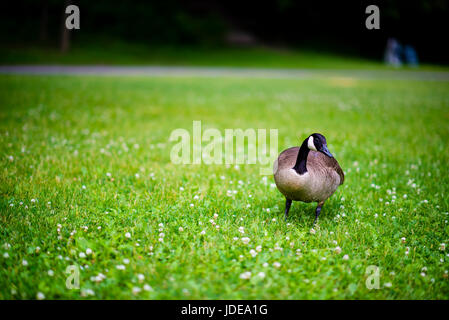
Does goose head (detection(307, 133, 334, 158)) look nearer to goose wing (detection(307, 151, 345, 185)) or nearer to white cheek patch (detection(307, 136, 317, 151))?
white cheek patch (detection(307, 136, 317, 151))

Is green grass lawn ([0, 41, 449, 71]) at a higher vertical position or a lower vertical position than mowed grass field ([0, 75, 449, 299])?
higher

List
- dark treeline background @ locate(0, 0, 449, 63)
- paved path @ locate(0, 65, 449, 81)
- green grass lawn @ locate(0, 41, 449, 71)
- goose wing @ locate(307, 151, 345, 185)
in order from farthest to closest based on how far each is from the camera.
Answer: dark treeline background @ locate(0, 0, 449, 63) < green grass lawn @ locate(0, 41, 449, 71) < paved path @ locate(0, 65, 449, 81) < goose wing @ locate(307, 151, 345, 185)

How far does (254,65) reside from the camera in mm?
28906

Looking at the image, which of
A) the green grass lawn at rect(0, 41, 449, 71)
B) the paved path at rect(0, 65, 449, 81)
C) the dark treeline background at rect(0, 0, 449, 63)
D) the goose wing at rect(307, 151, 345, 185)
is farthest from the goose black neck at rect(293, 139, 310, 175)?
the dark treeline background at rect(0, 0, 449, 63)

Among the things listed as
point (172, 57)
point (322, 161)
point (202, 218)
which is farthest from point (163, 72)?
point (322, 161)

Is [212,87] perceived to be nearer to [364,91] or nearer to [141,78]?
[141,78]

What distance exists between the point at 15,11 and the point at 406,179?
A: 3807 centimetres

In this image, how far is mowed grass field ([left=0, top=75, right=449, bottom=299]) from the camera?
3.44 m

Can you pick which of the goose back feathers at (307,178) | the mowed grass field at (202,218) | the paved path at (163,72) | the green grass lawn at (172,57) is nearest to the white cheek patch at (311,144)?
the goose back feathers at (307,178)

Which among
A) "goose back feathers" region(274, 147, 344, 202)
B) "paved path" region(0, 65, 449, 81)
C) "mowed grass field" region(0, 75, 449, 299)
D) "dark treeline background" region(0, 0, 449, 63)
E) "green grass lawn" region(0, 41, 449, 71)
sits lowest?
"mowed grass field" region(0, 75, 449, 299)

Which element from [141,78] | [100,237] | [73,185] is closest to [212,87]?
[141,78]

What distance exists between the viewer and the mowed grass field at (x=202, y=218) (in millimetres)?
3439

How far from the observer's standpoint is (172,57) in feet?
99.8

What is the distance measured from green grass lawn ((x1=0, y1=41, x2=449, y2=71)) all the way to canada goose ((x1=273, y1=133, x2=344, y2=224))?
23.3m
